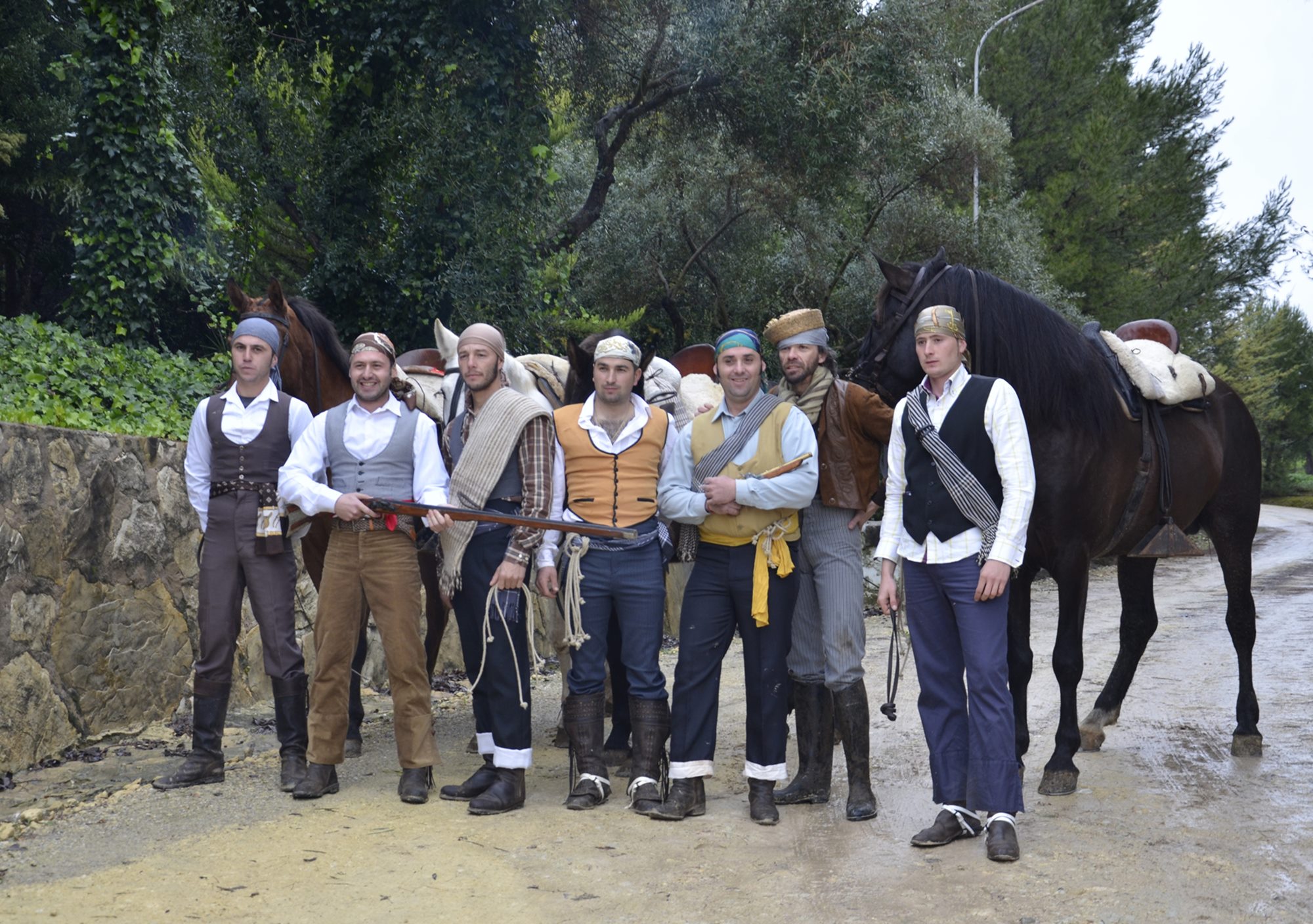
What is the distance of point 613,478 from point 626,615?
59 cm

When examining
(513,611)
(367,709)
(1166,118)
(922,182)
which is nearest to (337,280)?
(367,709)

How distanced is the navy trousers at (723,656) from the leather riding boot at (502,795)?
662mm

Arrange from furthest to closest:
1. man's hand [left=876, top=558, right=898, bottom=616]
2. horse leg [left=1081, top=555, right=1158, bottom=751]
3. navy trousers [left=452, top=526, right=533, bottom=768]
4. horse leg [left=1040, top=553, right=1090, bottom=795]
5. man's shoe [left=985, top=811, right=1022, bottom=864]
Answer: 1. horse leg [left=1081, top=555, right=1158, bottom=751]
2. horse leg [left=1040, top=553, right=1090, bottom=795]
3. navy trousers [left=452, top=526, right=533, bottom=768]
4. man's hand [left=876, top=558, right=898, bottom=616]
5. man's shoe [left=985, top=811, right=1022, bottom=864]

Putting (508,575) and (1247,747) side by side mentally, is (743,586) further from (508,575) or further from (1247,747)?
(1247,747)

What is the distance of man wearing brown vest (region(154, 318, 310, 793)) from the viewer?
5070 mm

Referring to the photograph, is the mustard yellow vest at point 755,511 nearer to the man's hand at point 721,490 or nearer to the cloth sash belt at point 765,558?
the cloth sash belt at point 765,558

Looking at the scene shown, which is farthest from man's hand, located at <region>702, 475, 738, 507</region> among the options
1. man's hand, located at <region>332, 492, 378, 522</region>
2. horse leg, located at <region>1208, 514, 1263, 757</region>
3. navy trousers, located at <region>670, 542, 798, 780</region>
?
horse leg, located at <region>1208, 514, 1263, 757</region>

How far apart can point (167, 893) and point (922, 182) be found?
16187mm

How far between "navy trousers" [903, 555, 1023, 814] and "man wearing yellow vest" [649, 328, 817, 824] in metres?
0.56

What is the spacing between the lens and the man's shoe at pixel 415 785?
483 cm

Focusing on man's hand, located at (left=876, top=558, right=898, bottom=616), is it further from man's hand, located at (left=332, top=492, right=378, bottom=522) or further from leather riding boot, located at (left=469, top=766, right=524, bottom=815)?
man's hand, located at (left=332, top=492, right=378, bottom=522)

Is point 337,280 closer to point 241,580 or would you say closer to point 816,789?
point 241,580

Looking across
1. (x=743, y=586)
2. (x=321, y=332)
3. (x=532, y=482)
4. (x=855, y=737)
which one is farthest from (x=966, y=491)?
(x=321, y=332)

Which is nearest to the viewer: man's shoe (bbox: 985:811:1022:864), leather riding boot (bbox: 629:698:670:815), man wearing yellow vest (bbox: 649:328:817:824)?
man's shoe (bbox: 985:811:1022:864)
